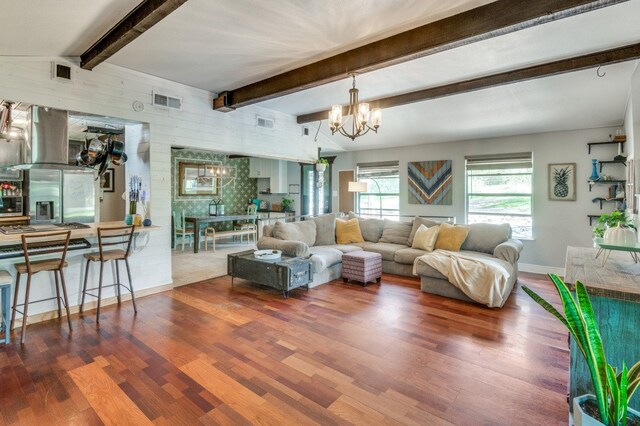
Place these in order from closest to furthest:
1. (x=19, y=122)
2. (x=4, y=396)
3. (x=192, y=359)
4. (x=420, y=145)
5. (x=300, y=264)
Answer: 1. (x=4, y=396)
2. (x=192, y=359)
3. (x=300, y=264)
4. (x=19, y=122)
5. (x=420, y=145)

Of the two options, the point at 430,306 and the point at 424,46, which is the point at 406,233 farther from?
the point at 424,46

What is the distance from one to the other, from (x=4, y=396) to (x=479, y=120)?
6.47 meters

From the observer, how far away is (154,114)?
4301mm

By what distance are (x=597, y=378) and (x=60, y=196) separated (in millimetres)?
6954

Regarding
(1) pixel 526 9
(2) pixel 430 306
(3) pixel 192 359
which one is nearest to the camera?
(1) pixel 526 9

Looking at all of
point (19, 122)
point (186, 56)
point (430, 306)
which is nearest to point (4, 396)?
point (186, 56)

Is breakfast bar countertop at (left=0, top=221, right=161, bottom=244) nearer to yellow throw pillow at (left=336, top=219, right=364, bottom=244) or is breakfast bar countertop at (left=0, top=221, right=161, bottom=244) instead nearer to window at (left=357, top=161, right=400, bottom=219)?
yellow throw pillow at (left=336, top=219, right=364, bottom=244)

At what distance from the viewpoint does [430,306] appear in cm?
388

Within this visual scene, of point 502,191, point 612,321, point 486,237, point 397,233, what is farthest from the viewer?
point 502,191

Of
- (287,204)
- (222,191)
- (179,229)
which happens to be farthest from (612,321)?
(222,191)

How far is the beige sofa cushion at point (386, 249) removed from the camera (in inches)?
211

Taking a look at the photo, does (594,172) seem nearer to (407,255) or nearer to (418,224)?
(418,224)

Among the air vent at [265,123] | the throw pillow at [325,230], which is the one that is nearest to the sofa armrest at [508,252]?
the throw pillow at [325,230]

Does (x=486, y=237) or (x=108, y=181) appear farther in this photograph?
(x=108, y=181)
